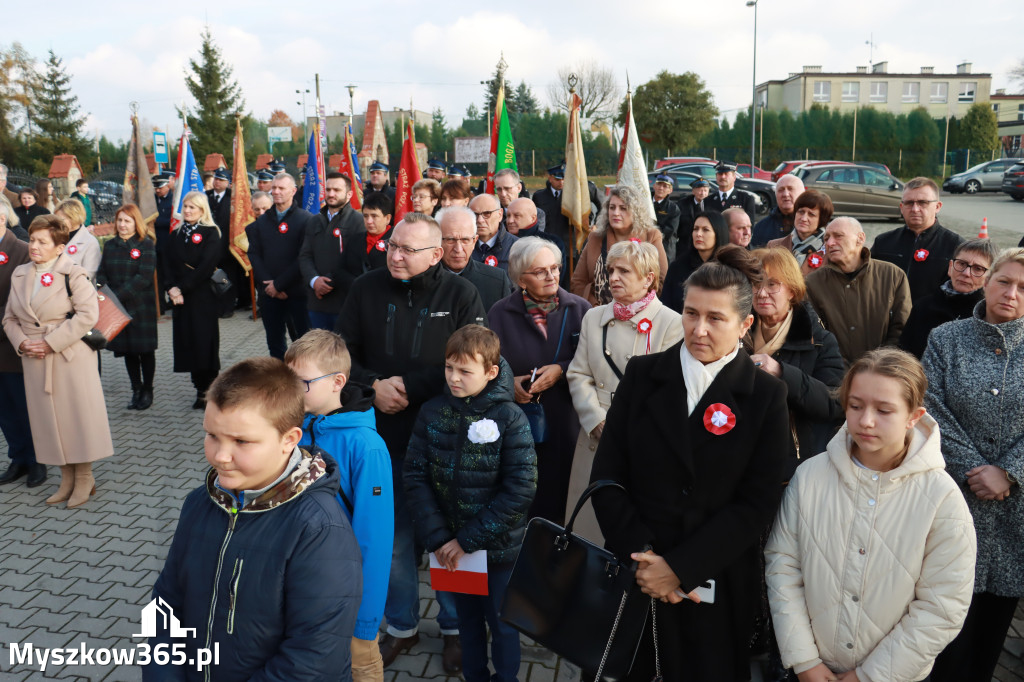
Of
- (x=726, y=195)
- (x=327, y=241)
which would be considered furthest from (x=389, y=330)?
(x=726, y=195)

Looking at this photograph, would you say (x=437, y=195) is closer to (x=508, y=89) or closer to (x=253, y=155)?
(x=253, y=155)

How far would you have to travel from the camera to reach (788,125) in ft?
138

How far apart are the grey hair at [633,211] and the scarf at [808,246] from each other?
1.14 meters

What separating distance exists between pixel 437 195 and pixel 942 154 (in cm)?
4162

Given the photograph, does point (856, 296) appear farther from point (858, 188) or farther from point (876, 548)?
point (858, 188)

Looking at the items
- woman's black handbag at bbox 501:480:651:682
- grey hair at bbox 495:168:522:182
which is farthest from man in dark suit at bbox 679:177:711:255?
woman's black handbag at bbox 501:480:651:682

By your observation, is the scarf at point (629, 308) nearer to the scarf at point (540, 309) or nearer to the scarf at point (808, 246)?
the scarf at point (540, 309)

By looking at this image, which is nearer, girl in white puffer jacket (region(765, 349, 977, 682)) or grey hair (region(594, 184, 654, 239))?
girl in white puffer jacket (region(765, 349, 977, 682))

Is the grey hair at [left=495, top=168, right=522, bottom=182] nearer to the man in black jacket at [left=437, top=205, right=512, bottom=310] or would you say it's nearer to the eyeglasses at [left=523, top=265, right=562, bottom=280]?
the man in black jacket at [left=437, top=205, right=512, bottom=310]

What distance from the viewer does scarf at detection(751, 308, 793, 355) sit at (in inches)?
125

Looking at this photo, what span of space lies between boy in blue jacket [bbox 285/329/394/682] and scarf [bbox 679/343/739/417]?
48.1 inches

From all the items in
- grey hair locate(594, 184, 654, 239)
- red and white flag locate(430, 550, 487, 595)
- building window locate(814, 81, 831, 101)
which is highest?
building window locate(814, 81, 831, 101)

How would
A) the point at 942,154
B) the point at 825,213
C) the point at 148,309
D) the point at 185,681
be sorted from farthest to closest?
the point at 942,154 < the point at 148,309 < the point at 825,213 < the point at 185,681

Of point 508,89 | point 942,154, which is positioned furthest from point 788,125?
point 508,89
